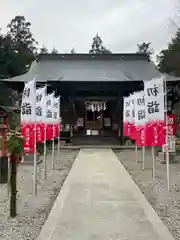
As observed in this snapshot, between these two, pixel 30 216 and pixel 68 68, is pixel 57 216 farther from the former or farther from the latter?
pixel 68 68

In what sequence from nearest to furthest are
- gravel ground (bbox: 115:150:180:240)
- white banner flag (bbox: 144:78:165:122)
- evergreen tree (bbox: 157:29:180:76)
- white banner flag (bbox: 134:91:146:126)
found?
gravel ground (bbox: 115:150:180:240) → white banner flag (bbox: 144:78:165:122) → white banner flag (bbox: 134:91:146:126) → evergreen tree (bbox: 157:29:180:76)

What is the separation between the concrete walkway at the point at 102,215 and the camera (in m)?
4.77

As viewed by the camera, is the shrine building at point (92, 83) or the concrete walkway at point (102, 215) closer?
the concrete walkway at point (102, 215)

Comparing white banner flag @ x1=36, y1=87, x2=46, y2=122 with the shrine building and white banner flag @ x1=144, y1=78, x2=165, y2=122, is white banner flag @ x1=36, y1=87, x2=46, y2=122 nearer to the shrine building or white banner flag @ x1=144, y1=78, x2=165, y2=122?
white banner flag @ x1=144, y1=78, x2=165, y2=122

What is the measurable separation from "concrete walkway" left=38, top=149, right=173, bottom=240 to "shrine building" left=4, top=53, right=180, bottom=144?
14.0m

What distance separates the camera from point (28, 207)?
21.7 feet

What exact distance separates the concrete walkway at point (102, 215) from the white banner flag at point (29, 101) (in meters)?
1.80

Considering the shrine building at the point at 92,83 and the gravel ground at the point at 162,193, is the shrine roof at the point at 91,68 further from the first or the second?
the gravel ground at the point at 162,193

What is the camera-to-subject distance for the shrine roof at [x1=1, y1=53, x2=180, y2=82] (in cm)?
2312

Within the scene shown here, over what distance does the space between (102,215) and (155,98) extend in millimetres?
3174

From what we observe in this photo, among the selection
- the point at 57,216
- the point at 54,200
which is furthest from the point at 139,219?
the point at 54,200

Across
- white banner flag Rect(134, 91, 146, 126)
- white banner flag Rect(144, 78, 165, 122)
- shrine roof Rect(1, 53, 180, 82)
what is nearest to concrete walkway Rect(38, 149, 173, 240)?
white banner flag Rect(144, 78, 165, 122)

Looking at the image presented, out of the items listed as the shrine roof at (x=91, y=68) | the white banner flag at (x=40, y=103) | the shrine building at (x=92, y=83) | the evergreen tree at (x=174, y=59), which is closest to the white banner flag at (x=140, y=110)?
the white banner flag at (x=40, y=103)

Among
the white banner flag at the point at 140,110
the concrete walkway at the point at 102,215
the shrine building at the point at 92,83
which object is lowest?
the concrete walkway at the point at 102,215
